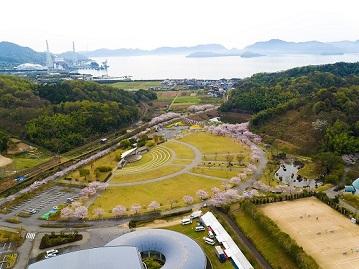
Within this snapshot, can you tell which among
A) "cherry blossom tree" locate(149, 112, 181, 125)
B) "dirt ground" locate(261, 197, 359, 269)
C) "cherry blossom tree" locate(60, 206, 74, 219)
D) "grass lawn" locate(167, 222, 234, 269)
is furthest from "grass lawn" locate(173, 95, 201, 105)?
"grass lawn" locate(167, 222, 234, 269)

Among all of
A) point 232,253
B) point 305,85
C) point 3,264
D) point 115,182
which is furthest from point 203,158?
point 305,85

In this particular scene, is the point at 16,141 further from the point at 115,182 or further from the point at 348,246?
the point at 348,246

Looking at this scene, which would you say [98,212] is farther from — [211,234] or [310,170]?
[310,170]

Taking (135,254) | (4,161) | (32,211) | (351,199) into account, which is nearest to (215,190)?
(351,199)

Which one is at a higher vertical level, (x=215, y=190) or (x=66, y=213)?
(x=215, y=190)

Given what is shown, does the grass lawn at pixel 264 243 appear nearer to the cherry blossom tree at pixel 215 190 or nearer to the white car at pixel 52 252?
the cherry blossom tree at pixel 215 190

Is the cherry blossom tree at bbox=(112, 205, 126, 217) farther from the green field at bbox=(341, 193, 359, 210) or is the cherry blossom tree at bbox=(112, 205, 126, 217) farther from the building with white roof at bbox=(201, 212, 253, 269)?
the green field at bbox=(341, 193, 359, 210)
